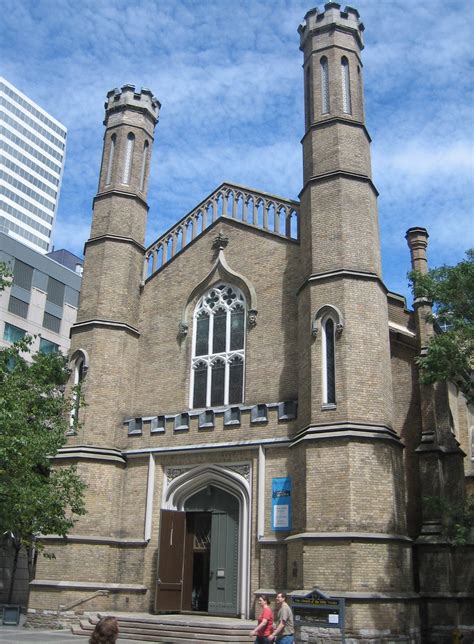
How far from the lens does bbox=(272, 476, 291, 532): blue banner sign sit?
18.0 meters

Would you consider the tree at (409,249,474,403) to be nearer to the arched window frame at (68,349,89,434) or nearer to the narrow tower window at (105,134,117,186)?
the arched window frame at (68,349,89,434)

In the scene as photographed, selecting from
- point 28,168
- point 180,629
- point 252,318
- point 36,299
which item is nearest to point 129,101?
point 252,318

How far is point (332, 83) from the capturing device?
21547 mm

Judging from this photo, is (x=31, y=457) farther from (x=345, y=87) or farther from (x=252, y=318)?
(x=345, y=87)

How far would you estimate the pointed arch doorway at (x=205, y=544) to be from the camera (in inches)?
739

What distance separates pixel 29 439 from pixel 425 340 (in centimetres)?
1048

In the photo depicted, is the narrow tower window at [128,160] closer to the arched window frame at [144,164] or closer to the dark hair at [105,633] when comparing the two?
the arched window frame at [144,164]

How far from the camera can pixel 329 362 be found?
18.1m

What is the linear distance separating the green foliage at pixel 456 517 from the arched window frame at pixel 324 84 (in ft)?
37.6

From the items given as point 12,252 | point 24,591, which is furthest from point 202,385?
point 12,252

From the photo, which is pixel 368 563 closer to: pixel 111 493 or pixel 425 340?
pixel 425 340

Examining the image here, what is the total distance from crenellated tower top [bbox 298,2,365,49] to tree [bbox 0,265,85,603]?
12.0 m


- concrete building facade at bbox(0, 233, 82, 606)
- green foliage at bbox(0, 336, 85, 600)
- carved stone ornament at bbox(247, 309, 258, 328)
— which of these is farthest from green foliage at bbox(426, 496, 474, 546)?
concrete building facade at bbox(0, 233, 82, 606)

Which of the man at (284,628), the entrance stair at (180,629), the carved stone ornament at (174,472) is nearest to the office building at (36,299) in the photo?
the carved stone ornament at (174,472)
